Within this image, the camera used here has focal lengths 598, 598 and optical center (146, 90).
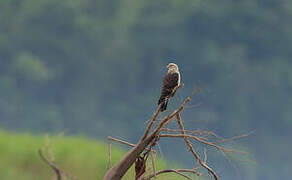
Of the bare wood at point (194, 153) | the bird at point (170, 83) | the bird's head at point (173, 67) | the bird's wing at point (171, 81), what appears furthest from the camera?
the bird's head at point (173, 67)

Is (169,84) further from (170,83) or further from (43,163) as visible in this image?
(43,163)

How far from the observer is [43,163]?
37.3 feet

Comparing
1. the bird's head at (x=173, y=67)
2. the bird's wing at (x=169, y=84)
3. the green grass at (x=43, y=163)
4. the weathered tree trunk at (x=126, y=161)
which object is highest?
the green grass at (x=43, y=163)

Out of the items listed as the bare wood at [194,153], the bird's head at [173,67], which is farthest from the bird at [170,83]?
the bare wood at [194,153]

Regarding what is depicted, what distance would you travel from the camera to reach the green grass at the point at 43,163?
36.2ft

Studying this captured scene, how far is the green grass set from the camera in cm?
1104

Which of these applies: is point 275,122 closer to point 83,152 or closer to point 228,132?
point 228,132

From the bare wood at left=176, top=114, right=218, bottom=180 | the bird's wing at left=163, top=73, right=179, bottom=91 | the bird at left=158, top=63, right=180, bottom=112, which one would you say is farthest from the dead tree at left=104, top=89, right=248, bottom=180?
the bird's wing at left=163, top=73, right=179, bottom=91

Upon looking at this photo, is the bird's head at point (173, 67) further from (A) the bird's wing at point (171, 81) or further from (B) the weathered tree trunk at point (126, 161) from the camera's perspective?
(B) the weathered tree trunk at point (126, 161)

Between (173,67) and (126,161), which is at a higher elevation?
(173,67)

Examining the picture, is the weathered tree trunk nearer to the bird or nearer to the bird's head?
the bird

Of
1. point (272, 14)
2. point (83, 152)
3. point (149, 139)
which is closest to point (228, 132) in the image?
point (272, 14)

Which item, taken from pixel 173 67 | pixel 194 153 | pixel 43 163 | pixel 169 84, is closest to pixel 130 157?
pixel 194 153

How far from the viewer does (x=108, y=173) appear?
225 centimetres
